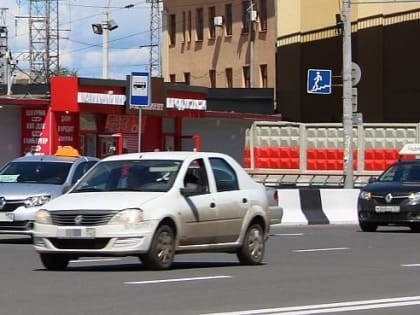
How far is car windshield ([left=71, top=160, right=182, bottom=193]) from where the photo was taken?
52.9ft

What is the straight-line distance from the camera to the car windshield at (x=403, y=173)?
27391 mm

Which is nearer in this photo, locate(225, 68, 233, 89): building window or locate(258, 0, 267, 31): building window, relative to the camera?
locate(258, 0, 267, 31): building window

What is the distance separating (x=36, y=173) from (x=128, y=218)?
8.35 meters

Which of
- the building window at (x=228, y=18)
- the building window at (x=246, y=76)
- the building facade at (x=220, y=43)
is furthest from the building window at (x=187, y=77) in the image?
the building window at (x=246, y=76)

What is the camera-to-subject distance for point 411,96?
165 ft

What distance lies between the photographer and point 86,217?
604 inches

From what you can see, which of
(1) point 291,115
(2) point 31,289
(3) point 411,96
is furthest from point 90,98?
(2) point 31,289

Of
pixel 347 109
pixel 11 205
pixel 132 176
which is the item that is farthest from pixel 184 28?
pixel 132 176

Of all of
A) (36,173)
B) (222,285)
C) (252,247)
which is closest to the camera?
(222,285)

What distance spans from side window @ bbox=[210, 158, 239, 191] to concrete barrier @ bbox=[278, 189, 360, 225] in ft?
44.2

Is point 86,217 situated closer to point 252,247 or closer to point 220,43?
point 252,247

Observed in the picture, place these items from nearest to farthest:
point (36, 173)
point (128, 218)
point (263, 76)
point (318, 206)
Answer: point (128, 218), point (36, 173), point (318, 206), point (263, 76)

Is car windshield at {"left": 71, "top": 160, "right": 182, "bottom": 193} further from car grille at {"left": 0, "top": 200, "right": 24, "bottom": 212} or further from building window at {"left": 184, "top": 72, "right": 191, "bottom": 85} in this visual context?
building window at {"left": 184, "top": 72, "right": 191, "bottom": 85}

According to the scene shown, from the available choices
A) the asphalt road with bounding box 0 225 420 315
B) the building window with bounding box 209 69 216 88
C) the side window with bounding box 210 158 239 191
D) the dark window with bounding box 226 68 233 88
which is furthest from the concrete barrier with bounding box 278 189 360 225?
the building window with bounding box 209 69 216 88
